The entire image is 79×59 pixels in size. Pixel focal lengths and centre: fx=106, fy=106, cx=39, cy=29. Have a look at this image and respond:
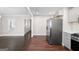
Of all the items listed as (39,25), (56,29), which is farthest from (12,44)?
(39,25)

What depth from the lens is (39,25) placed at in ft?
31.9

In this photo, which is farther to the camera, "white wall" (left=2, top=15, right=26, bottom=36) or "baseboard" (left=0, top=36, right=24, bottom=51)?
"white wall" (left=2, top=15, right=26, bottom=36)

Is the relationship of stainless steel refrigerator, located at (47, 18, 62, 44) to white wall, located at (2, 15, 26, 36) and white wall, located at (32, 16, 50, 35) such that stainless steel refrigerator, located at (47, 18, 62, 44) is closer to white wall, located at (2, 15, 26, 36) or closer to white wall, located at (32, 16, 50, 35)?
white wall, located at (32, 16, 50, 35)

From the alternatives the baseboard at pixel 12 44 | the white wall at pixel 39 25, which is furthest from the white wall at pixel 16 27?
the baseboard at pixel 12 44

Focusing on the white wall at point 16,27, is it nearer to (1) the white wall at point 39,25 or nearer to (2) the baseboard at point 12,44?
(1) the white wall at point 39,25

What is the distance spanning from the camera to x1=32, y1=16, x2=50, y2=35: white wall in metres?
9.66

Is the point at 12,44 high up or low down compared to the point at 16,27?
down

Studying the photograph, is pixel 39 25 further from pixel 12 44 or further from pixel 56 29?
pixel 12 44

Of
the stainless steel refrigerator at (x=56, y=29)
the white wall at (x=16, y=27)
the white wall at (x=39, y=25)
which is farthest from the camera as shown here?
the white wall at (x=16, y=27)

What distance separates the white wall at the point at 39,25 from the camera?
966 cm

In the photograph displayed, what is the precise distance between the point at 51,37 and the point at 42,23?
4.32 meters

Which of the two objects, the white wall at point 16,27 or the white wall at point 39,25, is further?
the white wall at point 16,27

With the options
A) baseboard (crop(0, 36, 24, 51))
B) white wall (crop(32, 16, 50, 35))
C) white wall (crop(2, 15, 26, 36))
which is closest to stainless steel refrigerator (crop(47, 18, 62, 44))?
baseboard (crop(0, 36, 24, 51))
